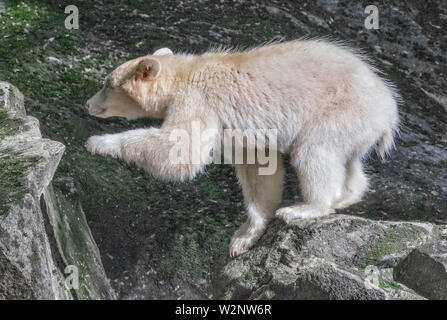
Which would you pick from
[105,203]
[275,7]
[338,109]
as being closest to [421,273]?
[338,109]

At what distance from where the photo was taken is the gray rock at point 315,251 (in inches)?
289

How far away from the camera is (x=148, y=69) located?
→ 8.26 meters

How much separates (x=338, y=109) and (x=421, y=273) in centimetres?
196

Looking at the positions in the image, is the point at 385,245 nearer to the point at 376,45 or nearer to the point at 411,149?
the point at 411,149

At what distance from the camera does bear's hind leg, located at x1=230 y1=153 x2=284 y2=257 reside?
27.8 feet

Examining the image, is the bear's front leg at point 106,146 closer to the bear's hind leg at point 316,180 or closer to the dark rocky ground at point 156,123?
the bear's hind leg at point 316,180

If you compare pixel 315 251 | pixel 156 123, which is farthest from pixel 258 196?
pixel 156 123

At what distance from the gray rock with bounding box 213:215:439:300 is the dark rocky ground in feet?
5.49

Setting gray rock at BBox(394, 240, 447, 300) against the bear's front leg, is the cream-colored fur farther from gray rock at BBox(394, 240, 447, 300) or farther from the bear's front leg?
gray rock at BBox(394, 240, 447, 300)

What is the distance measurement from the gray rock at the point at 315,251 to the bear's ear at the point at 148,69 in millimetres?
2094

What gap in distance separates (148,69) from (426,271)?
3585 mm

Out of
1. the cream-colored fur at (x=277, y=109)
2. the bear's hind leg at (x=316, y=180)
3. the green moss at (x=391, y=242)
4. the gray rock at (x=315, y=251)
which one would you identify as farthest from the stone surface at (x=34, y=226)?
the green moss at (x=391, y=242)

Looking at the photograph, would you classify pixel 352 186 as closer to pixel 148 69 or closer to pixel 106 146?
pixel 148 69

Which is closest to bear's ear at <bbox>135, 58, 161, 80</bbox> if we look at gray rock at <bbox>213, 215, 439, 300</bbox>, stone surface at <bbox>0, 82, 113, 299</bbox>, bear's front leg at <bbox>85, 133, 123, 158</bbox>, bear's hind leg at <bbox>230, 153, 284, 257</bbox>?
bear's front leg at <bbox>85, 133, 123, 158</bbox>
